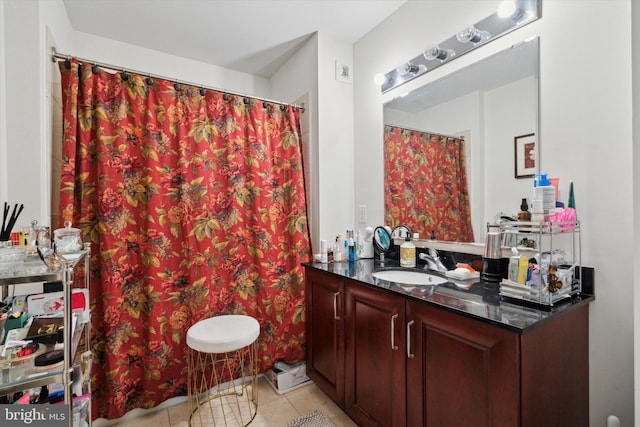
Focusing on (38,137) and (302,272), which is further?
(302,272)

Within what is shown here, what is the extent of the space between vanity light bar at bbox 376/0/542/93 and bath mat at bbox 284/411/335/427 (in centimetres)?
214

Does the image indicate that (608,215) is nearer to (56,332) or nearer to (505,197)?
(505,197)

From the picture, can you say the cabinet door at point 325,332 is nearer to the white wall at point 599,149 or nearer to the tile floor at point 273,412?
the tile floor at point 273,412

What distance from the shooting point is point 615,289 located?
3.56ft

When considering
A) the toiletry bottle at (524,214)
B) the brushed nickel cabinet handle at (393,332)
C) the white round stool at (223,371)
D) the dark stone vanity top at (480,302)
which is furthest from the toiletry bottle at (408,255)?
the white round stool at (223,371)

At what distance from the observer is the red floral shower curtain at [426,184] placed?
65.2 inches

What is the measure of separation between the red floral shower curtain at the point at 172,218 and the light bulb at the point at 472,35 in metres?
1.22

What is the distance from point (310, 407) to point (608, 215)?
6.01 feet

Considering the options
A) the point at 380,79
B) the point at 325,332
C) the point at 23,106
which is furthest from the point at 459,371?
the point at 23,106

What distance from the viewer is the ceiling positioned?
72.9 inches

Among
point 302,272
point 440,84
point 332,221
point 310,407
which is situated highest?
point 440,84

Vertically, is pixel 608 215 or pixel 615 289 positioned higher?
pixel 608 215

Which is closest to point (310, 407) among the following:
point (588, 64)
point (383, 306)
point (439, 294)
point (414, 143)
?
point (383, 306)

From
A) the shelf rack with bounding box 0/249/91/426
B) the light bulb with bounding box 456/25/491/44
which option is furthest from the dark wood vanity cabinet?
the light bulb with bounding box 456/25/491/44
